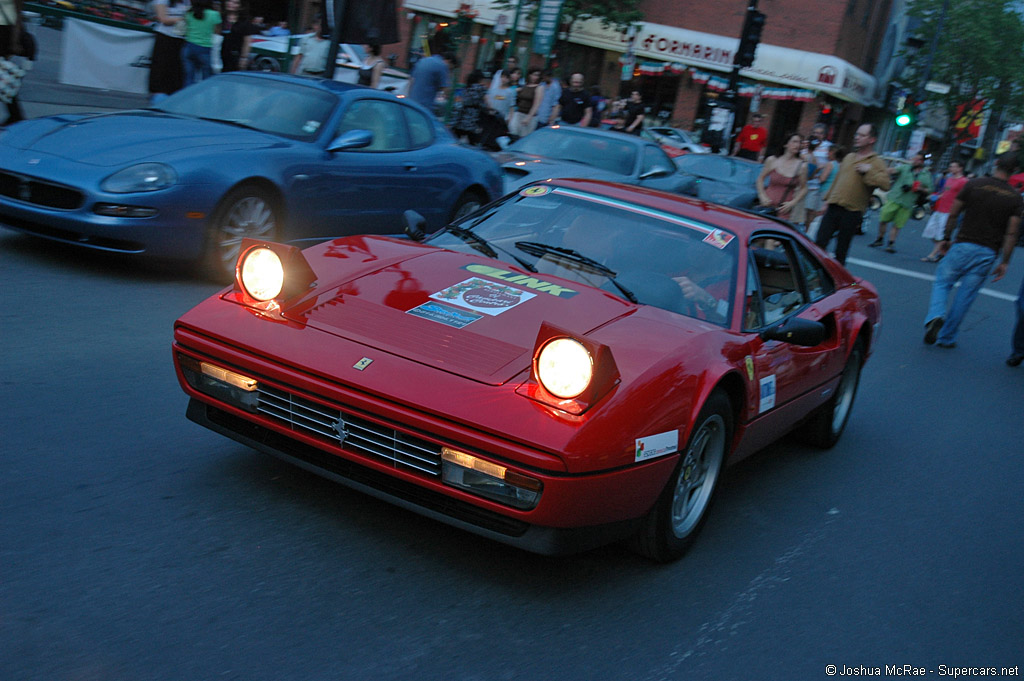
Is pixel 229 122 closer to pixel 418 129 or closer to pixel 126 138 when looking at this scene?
pixel 126 138

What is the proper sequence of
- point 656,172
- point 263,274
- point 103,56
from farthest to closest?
point 103,56 < point 656,172 < point 263,274

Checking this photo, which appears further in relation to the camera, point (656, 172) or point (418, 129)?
point (656, 172)

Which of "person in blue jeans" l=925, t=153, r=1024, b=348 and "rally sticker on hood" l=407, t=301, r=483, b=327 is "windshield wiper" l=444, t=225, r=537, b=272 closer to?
"rally sticker on hood" l=407, t=301, r=483, b=327

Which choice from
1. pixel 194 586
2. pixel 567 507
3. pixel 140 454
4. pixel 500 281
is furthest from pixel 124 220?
pixel 567 507

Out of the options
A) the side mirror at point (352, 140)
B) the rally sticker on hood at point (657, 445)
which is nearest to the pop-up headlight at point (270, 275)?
the rally sticker on hood at point (657, 445)

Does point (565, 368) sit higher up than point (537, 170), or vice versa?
point (565, 368)

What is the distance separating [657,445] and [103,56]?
42.3ft

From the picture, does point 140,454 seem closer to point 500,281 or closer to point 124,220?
point 500,281

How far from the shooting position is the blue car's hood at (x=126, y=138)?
6234 mm

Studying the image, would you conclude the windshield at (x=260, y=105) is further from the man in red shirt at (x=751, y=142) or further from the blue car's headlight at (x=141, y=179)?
the man in red shirt at (x=751, y=142)

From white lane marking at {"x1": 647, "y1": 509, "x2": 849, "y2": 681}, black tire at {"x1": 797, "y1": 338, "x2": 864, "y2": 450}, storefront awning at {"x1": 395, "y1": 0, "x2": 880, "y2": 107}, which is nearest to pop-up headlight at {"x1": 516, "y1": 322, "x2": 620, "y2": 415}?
white lane marking at {"x1": 647, "y1": 509, "x2": 849, "y2": 681}

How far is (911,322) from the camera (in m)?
11.0

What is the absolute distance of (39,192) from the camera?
6055mm

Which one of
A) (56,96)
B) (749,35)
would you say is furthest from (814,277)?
(749,35)
